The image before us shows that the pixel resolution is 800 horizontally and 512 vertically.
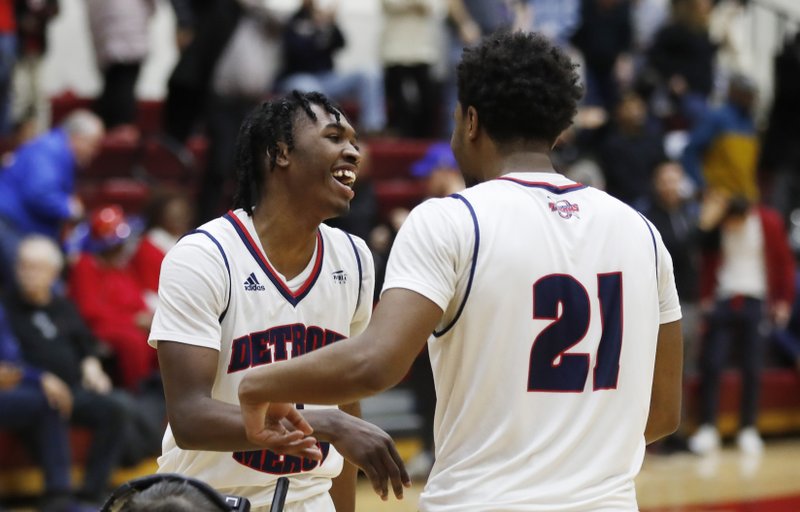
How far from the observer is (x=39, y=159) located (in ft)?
28.9

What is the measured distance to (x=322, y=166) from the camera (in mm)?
3320

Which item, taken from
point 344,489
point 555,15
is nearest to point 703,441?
point 555,15

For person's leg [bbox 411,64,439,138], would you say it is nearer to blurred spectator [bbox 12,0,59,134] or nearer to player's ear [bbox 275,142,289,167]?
blurred spectator [bbox 12,0,59,134]

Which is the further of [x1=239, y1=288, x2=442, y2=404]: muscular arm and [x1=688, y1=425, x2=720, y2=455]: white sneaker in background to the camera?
[x1=688, y1=425, x2=720, y2=455]: white sneaker in background

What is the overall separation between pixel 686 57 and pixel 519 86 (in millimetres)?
11663

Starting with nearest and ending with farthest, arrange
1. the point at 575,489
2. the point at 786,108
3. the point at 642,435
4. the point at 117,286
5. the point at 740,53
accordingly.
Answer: the point at 575,489
the point at 642,435
the point at 117,286
the point at 786,108
the point at 740,53

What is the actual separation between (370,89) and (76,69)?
3223 millimetres

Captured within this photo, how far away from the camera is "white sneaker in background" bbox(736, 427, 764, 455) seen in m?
10.4

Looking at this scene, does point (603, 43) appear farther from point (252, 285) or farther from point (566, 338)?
point (566, 338)

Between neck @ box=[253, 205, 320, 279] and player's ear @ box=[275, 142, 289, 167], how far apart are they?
12cm

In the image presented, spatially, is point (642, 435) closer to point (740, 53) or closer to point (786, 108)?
point (786, 108)

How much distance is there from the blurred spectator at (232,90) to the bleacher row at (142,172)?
0.39 m

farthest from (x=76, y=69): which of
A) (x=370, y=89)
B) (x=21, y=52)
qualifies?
(x=370, y=89)

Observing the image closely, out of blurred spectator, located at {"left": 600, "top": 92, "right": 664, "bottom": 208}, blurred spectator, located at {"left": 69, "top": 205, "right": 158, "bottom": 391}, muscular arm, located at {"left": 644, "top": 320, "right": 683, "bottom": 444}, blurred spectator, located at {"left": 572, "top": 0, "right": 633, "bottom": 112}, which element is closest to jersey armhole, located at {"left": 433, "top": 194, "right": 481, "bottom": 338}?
muscular arm, located at {"left": 644, "top": 320, "right": 683, "bottom": 444}
